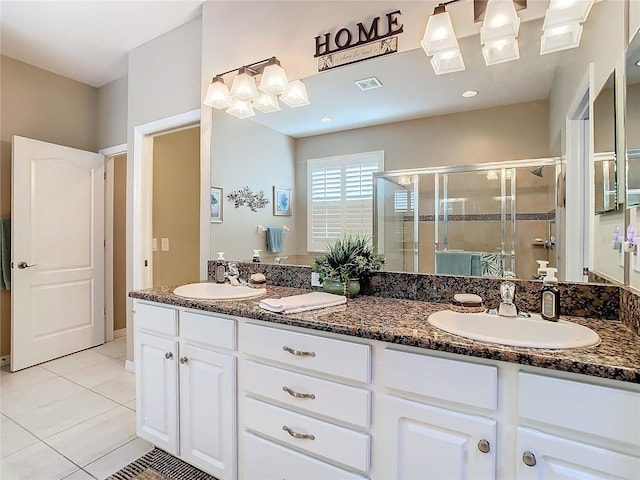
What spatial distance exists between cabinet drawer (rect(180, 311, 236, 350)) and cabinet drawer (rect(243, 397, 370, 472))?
260 millimetres

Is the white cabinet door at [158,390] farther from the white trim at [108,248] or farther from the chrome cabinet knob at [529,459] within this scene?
the white trim at [108,248]

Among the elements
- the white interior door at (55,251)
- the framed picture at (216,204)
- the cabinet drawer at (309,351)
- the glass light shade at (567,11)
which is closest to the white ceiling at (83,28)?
the white interior door at (55,251)

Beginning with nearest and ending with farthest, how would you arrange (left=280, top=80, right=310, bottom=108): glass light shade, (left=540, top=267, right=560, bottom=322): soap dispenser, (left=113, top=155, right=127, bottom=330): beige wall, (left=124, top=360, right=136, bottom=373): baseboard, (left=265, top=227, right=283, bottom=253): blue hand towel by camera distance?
(left=540, top=267, right=560, bottom=322): soap dispenser → (left=280, top=80, right=310, bottom=108): glass light shade → (left=265, top=227, right=283, bottom=253): blue hand towel → (left=124, top=360, right=136, bottom=373): baseboard → (left=113, top=155, right=127, bottom=330): beige wall

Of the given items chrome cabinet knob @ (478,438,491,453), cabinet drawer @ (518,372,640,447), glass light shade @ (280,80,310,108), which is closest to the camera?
cabinet drawer @ (518,372,640,447)

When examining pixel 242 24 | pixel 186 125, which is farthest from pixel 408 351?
pixel 186 125

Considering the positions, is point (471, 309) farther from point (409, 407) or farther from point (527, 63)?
point (527, 63)

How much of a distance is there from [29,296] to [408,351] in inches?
136

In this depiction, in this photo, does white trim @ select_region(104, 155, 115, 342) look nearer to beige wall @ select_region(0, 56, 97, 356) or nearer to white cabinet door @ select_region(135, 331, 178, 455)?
beige wall @ select_region(0, 56, 97, 356)

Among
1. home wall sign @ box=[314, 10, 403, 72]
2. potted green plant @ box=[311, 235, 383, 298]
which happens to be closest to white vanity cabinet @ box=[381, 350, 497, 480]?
potted green plant @ box=[311, 235, 383, 298]

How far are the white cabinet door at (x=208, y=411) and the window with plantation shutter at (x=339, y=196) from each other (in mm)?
810

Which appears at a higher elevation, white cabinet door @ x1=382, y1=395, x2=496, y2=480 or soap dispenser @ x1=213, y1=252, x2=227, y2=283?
soap dispenser @ x1=213, y1=252, x2=227, y2=283

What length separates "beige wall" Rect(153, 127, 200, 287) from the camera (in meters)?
3.58

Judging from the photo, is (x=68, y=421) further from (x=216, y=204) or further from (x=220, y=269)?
(x=216, y=204)

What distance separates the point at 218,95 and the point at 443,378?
2.06 m
